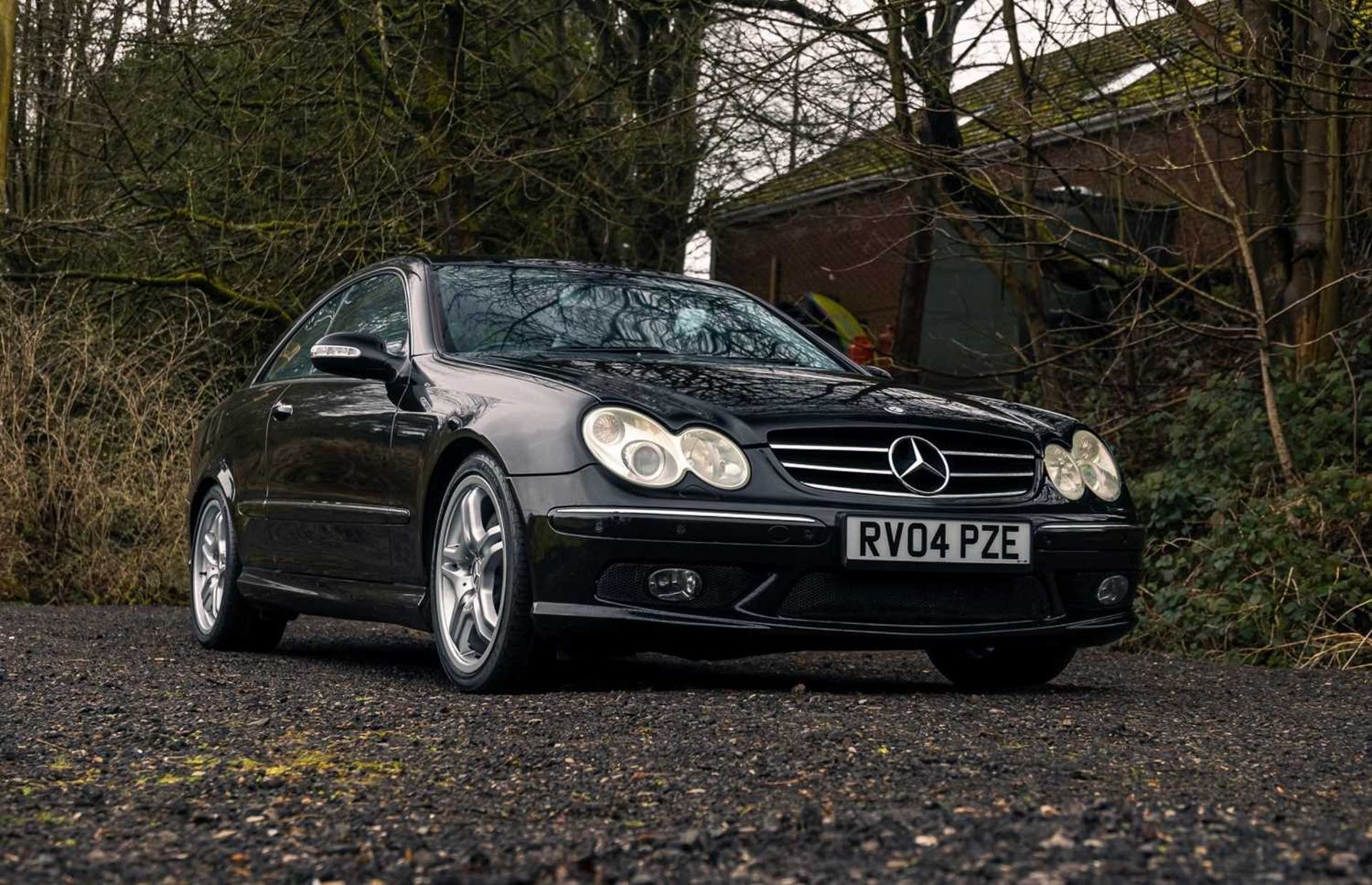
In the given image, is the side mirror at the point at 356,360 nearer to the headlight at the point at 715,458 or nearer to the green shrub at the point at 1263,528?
the headlight at the point at 715,458

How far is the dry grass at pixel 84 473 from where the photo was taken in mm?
10742

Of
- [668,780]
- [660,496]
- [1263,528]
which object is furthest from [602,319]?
[1263,528]

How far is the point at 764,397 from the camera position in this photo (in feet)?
18.4

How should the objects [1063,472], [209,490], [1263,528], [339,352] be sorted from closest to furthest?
[1063,472], [339,352], [209,490], [1263,528]

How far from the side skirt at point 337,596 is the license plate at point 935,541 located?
4.90 ft

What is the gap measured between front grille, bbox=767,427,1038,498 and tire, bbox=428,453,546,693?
32.4 inches

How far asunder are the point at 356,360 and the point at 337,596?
2.83ft

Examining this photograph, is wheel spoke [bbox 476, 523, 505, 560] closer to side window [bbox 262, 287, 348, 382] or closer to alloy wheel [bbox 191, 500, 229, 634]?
side window [bbox 262, 287, 348, 382]

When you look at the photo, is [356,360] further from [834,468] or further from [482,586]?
[834,468]

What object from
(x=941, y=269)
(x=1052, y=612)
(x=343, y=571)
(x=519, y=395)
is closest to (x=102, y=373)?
(x=343, y=571)

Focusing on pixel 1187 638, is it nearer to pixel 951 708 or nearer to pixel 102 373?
pixel 951 708

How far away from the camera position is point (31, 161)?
637 inches

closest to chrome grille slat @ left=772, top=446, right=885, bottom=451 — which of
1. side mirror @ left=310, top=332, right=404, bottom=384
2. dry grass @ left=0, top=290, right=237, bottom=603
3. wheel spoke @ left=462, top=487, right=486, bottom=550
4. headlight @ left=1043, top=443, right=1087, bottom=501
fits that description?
headlight @ left=1043, top=443, right=1087, bottom=501

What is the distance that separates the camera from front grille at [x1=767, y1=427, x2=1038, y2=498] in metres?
5.39
